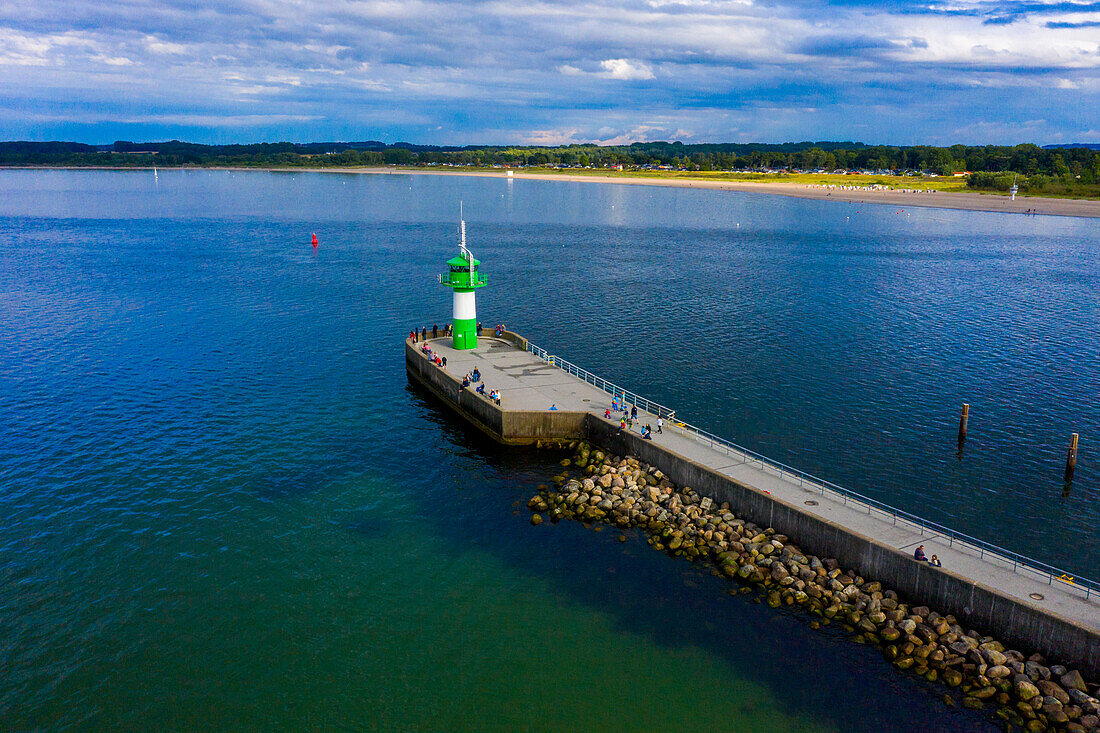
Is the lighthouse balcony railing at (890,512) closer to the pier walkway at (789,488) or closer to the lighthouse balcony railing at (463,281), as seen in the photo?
the pier walkway at (789,488)

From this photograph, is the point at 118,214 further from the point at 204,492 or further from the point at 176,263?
the point at 204,492

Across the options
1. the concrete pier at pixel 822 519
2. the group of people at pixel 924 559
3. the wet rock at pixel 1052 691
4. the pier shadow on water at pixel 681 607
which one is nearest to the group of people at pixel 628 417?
the concrete pier at pixel 822 519

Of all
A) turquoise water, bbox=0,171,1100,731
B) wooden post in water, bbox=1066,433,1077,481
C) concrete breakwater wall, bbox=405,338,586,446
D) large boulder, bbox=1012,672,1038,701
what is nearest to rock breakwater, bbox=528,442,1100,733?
large boulder, bbox=1012,672,1038,701

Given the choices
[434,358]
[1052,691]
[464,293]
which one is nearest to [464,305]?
[464,293]

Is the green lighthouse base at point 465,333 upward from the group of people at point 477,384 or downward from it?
upward

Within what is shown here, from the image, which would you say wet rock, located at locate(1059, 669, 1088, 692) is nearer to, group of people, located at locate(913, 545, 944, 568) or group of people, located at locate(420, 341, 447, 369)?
group of people, located at locate(913, 545, 944, 568)
